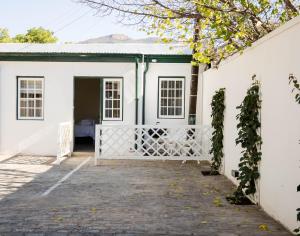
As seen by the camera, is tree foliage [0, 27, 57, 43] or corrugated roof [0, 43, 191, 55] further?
tree foliage [0, 27, 57, 43]

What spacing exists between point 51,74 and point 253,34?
669 centimetres

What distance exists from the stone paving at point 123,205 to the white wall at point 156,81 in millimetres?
3421

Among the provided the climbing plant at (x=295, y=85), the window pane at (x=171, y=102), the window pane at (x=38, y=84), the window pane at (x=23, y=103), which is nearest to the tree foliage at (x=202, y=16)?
the climbing plant at (x=295, y=85)

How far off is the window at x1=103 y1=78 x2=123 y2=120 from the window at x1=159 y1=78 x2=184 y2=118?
1.31 meters

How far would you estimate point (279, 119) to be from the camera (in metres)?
5.53

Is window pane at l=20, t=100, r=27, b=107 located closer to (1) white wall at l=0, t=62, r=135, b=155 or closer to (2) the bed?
(1) white wall at l=0, t=62, r=135, b=155

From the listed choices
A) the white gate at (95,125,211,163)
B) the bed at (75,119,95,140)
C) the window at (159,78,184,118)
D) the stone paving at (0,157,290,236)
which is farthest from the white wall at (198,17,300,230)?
the bed at (75,119,95,140)

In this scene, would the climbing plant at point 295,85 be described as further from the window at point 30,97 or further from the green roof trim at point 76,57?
the window at point 30,97

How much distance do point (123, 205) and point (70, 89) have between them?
23.6ft

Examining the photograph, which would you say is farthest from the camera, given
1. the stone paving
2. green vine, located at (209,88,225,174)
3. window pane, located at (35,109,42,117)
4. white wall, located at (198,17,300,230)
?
window pane, located at (35,109,42,117)

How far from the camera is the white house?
516 inches

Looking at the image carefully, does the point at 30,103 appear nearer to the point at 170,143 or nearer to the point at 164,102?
the point at 164,102

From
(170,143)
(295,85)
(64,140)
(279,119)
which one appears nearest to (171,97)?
(170,143)

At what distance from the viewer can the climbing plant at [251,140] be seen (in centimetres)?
652
